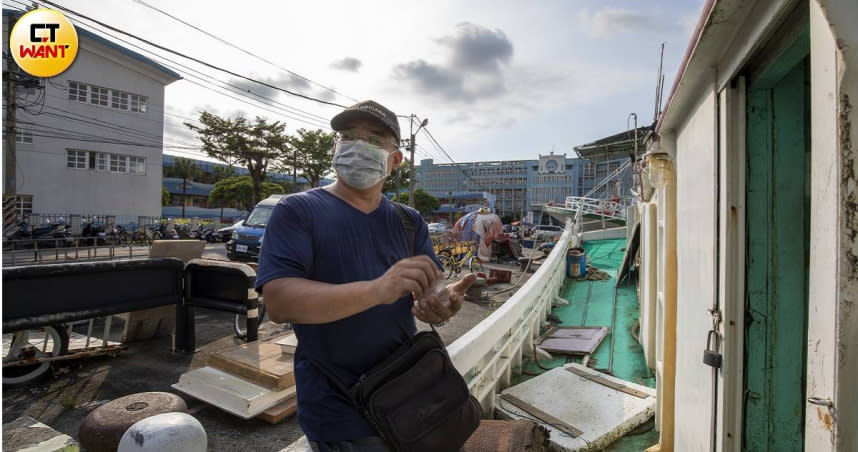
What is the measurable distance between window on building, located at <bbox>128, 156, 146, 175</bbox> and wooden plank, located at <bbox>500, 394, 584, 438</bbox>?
2853cm

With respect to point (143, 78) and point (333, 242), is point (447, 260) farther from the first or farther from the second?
point (143, 78)

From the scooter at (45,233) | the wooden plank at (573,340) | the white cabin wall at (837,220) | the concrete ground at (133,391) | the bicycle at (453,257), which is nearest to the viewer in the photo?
the white cabin wall at (837,220)

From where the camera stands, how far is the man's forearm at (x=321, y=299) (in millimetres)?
1221

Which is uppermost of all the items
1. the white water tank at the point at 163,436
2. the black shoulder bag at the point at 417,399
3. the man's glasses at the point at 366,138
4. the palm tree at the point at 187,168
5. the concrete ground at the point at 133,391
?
the palm tree at the point at 187,168

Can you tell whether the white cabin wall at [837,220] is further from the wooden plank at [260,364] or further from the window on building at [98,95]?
the window on building at [98,95]

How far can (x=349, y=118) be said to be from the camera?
1699 millimetres

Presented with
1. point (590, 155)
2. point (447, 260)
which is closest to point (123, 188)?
point (447, 260)

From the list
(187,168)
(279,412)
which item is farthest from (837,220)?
(187,168)

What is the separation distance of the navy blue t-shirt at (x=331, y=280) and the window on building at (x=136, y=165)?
2936 centimetres

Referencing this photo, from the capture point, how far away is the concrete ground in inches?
142

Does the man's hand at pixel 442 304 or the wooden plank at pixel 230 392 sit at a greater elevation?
the man's hand at pixel 442 304

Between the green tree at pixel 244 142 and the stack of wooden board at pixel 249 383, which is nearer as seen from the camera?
the stack of wooden board at pixel 249 383

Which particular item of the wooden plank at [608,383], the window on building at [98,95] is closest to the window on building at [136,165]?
the window on building at [98,95]

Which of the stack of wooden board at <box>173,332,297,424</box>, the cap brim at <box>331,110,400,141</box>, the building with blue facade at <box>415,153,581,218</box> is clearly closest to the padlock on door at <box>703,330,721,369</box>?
the cap brim at <box>331,110,400,141</box>
